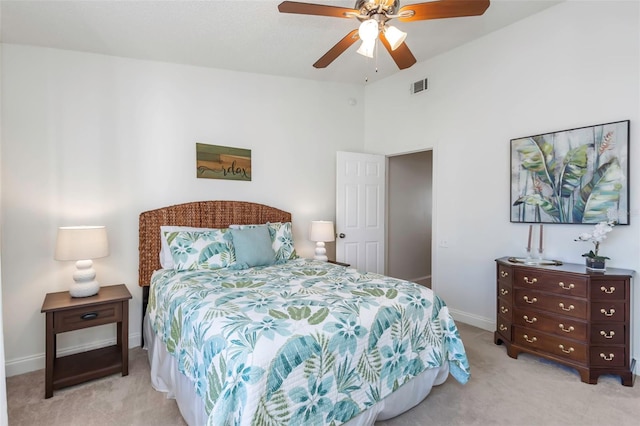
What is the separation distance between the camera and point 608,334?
246 centimetres

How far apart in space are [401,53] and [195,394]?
2685 mm

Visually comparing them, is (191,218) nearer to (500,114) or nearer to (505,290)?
(505,290)

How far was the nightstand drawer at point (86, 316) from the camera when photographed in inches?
95.5

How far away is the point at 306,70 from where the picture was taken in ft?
13.1

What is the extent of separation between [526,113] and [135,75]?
Result: 393 centimetres

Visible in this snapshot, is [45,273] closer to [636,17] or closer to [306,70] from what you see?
[306,70]

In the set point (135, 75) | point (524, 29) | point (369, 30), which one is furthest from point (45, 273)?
point (524, 29)

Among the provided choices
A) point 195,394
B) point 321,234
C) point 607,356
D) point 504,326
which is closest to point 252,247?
point 321,234

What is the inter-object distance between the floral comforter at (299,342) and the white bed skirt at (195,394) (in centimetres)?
7

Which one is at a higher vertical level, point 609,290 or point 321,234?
point 321,234

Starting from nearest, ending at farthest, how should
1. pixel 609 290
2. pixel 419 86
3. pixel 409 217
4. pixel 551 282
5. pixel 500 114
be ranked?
pixel 609 290, pixel 551 282, pixel 500 114, pixel 419 86, pixel 409 217

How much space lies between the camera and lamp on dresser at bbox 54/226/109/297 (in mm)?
2572

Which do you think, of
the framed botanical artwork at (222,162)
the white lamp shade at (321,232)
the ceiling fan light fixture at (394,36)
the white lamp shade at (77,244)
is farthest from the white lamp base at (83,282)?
the ceiling fan light fixture at (394,36)

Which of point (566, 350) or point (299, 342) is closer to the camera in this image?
point (299, 342)
